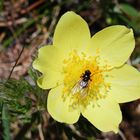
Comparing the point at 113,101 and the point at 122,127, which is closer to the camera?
the point at 113,101

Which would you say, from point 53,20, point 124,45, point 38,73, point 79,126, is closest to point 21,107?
point 38,73

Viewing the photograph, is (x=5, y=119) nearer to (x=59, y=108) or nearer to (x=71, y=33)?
(x=59, y=108)

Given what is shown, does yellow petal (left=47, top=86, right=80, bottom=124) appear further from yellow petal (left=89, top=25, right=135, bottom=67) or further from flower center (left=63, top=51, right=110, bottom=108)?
yellow petal (left=89, top=25, right=135, bottom=67)

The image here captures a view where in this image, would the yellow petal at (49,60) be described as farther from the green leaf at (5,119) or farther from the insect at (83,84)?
the green leaf at (5,119)

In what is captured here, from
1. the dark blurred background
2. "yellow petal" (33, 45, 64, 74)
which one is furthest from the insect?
the dark blurred background

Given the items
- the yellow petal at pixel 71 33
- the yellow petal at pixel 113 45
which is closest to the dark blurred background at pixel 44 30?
the yellow petal at pixel 113 45

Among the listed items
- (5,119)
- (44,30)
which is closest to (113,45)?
(5,119)

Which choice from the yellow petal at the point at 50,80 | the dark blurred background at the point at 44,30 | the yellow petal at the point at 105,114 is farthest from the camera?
the dark blurred background at the point at 44,30

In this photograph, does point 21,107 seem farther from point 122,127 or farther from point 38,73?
point 122,127
